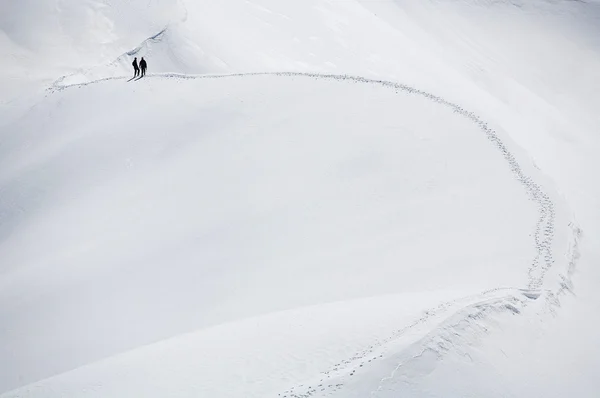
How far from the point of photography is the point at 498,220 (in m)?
23.8

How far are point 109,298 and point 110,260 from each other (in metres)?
1.99

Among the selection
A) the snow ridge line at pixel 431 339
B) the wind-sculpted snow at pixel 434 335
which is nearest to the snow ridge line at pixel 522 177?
the wind-sculpted snow at pixel 434 335

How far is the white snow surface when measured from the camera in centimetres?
1678

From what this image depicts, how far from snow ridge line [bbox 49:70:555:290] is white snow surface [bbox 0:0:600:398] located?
10cm

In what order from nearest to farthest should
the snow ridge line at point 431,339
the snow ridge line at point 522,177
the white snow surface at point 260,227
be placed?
the snow ridge line at point 431,339 < the white snow surface at point 260,227 < the snow ridge line at point 522,177

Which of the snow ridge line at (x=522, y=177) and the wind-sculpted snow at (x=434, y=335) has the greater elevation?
the snow ridge line at (x=522, y=177)

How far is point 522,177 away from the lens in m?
26.7

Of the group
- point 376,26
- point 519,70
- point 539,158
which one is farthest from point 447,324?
point 519,70

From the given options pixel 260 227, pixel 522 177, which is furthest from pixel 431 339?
pixel 522 177

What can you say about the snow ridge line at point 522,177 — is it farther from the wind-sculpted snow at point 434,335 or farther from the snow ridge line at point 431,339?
the snow ridge line at point 431,339

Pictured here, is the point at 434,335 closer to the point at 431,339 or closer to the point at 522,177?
the point at 431,339

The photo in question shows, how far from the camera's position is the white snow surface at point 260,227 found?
55.1ft

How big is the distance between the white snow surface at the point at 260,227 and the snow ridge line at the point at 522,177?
10 centimetres

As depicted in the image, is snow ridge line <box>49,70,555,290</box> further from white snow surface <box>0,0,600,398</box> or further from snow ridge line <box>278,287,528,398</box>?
snow ridge line <box>278,287,528,398</box>
